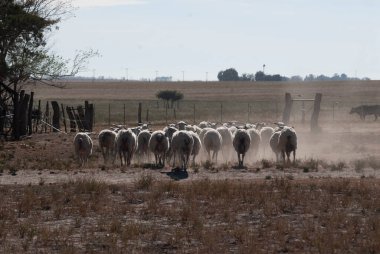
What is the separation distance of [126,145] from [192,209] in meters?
11.8

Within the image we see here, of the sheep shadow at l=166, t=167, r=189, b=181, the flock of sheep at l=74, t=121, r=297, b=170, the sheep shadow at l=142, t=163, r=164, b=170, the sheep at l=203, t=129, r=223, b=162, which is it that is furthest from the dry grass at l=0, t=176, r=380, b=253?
→ the sheep at l=203, t=129, r=223, b=162

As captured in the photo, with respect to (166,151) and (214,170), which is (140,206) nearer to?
(214,170)

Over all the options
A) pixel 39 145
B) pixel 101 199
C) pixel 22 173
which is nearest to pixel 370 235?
pixel 101 199

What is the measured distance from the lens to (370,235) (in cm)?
1510

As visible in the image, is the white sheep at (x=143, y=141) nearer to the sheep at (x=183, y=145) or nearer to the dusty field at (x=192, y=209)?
the dusty field at (x=192, y=209)

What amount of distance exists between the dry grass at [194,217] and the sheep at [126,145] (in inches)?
281

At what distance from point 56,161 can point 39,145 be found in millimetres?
6314

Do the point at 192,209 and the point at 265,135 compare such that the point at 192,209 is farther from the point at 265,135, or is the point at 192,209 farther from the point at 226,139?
the point at 265,135

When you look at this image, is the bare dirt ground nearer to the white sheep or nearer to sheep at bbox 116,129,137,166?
sheep at bbox 116,129,137,166

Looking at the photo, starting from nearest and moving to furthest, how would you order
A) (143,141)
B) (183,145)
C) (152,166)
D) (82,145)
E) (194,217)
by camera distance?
1. (194,217)
2. (183,145)
3. (152,166)
4. (82,145)
5. (143,141)

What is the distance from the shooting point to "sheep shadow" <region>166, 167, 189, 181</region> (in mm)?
24934

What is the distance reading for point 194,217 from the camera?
663 inches

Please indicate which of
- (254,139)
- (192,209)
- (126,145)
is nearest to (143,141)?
(126,145)

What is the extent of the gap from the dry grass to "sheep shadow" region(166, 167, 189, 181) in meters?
2.49
